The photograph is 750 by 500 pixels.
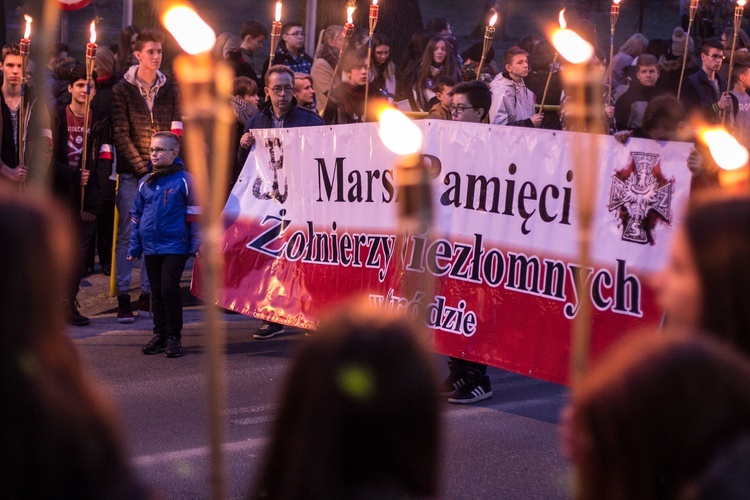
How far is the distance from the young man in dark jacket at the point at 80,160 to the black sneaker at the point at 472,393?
3.50m

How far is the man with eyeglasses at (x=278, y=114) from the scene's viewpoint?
802cm

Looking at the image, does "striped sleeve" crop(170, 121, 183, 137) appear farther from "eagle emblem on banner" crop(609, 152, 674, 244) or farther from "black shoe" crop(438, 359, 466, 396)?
"eagle emblem on banner" crop(609, 152, 674, 244)

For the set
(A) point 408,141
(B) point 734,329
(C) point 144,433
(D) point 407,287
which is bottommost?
(C) point 144,433

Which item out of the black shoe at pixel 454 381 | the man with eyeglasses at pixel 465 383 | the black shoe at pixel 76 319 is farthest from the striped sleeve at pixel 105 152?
the black shoe at pixel 454 381

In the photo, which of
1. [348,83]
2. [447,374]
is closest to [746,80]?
[348,83]

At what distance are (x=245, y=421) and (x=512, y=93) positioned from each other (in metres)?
4.09

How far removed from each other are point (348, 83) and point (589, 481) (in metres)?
8.37

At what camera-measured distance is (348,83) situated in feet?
32.0

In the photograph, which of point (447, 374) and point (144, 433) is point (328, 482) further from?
point (447, 374)

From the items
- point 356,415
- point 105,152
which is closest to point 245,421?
point 105,152

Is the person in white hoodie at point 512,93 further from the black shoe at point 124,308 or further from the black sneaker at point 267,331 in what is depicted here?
the black shoe at point 124,308

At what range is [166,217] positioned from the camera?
7262mm

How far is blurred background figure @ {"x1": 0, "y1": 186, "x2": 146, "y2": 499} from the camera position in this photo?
60.7 inches

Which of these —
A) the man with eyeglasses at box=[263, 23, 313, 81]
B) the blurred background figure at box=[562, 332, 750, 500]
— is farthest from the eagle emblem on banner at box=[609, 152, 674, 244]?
the man with eyeglasses at box=[263, 23, 313, 81]
